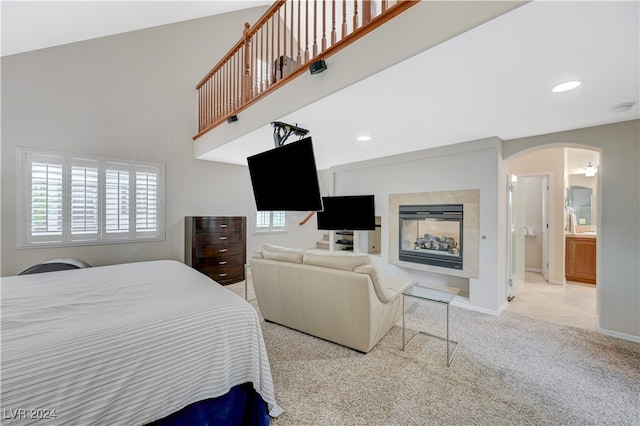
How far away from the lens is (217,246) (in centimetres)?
441

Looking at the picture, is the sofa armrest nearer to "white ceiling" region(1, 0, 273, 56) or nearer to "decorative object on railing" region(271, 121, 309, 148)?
"decorative object on railing" region(271, 121, 309, 148)

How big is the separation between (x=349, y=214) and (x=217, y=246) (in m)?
2.39

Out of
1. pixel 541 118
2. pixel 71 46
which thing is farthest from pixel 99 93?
pixel 541 118

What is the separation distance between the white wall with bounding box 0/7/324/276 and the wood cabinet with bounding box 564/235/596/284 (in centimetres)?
552

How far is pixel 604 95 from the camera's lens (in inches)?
82.1

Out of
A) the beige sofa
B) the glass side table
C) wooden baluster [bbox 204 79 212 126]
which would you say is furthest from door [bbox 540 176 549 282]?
wooden baluster [bbox 204 79 212 126]

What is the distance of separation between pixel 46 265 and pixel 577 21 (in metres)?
4.95

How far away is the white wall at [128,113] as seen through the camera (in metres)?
3.15

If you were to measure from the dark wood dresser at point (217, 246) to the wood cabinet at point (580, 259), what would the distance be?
5.90 m

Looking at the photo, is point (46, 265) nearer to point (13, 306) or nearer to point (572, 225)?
point (13, 306)

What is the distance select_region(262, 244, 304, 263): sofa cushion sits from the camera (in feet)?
8.27

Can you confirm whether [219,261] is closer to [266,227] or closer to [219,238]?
[219,238]

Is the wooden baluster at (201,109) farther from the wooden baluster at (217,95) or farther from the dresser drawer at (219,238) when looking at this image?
the dresser drawer at (219,238)

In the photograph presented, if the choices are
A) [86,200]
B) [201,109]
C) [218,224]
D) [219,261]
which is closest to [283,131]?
[218,224]
